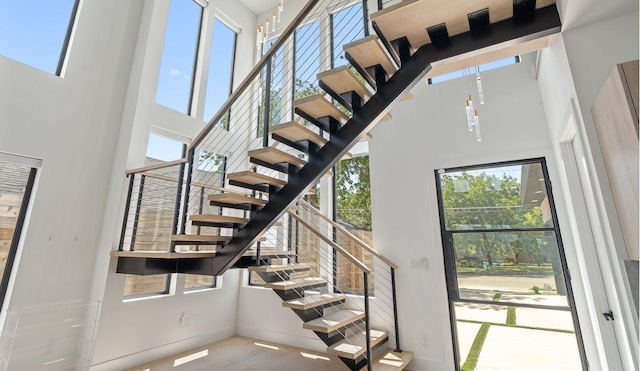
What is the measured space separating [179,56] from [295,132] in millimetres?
3584

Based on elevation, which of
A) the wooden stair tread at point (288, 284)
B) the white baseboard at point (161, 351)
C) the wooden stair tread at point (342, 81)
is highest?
the wooden stair tread at point (342, 81)

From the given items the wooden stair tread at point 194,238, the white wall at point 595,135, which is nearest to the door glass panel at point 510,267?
the white wall at point 595,135

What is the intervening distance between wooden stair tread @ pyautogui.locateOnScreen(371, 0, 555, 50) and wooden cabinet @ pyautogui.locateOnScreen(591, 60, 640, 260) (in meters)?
0.86

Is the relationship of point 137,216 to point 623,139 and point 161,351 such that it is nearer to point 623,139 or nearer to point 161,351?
point 161,351

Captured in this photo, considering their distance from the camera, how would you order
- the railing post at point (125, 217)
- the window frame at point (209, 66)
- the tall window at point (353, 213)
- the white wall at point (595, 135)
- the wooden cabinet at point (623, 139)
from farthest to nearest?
the window frame at point (209, 66) → the tall window at point (353, 213) → the railing post at point (125, 217) → the white wall at point (595, 135) → the wooden cabinet at point (623, 139)

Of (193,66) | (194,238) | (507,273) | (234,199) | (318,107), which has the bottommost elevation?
(507,273)

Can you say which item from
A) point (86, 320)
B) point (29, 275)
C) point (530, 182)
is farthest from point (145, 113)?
point (530, 182)

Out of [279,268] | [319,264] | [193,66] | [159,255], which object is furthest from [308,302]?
[193,66]

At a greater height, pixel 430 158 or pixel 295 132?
pixel 430 158

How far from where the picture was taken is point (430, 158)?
3627 millimetres

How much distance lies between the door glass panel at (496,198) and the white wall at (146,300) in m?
3.56

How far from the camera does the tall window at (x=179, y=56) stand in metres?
4.46

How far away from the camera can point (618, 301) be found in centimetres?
A: 171

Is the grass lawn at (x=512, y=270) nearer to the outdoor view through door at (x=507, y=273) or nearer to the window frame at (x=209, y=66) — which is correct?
the outdoor view through door at (x=507, y=273)
